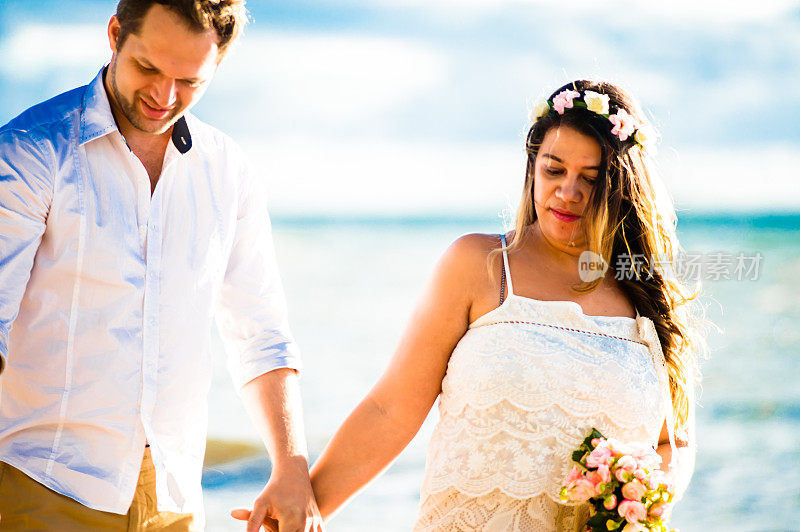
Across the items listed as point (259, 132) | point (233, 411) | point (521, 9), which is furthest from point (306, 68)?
point (233, 411)

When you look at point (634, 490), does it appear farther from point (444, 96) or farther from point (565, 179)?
point (444, 96)

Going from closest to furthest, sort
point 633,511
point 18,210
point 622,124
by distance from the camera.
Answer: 1. point 18,210
2. point 633,511
3. point 622,124

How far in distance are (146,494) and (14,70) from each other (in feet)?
58.1

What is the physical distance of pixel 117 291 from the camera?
7.89 ft

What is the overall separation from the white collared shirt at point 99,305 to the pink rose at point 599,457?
108 centimetres

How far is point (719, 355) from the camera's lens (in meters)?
10.5

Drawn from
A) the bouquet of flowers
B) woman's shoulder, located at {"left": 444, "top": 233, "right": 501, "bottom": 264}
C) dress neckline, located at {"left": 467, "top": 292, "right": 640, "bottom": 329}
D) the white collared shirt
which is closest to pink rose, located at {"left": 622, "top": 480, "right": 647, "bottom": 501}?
the bouquet of flowers

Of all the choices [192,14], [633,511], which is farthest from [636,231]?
[192,14]

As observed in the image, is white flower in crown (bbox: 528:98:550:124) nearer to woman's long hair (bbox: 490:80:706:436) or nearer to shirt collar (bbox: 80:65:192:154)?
woman's long hair (bbox: 490:80:706:436)

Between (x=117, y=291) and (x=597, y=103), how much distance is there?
1.60 m

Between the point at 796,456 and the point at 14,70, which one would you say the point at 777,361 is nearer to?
the point at 796,456

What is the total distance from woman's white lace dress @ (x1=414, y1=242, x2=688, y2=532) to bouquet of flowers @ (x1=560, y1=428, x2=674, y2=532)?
0.14m

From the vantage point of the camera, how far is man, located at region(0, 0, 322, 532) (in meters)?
2.30

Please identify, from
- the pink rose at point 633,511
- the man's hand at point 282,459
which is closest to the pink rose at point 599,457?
the pink rose at point 633,511
